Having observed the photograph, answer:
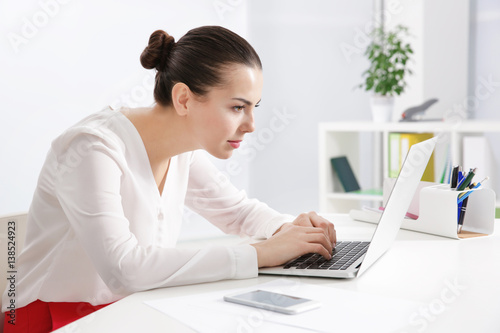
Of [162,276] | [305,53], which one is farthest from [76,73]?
[162,276]

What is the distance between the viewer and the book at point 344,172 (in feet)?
12.0

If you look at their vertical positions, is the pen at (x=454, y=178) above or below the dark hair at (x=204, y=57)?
below

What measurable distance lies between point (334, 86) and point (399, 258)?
3.25 m

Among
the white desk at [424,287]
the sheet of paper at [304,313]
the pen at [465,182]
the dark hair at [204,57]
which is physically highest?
the dark hair at [204,57]

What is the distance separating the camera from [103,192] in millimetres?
1199

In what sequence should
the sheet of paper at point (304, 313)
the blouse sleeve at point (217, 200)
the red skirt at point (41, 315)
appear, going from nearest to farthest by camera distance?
the sheet of paper at point (304, 313) < the red skirt at point (41, 315) < the blouse sleeve at point (217, 200)

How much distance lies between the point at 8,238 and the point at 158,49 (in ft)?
1.94

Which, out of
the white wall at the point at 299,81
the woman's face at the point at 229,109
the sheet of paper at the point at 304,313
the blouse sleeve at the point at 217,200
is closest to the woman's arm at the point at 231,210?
the blouse sleeve at the point at 217,200

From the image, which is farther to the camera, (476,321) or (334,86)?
(334,86)

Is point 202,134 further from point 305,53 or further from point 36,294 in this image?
point 305,53

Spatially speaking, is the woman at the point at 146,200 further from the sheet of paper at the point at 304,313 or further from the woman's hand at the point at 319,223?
the sheet of paper at the point at 304,313

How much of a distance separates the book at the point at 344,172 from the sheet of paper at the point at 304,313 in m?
2.60

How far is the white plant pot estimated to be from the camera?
354cm

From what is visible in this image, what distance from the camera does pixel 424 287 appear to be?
1112mm
